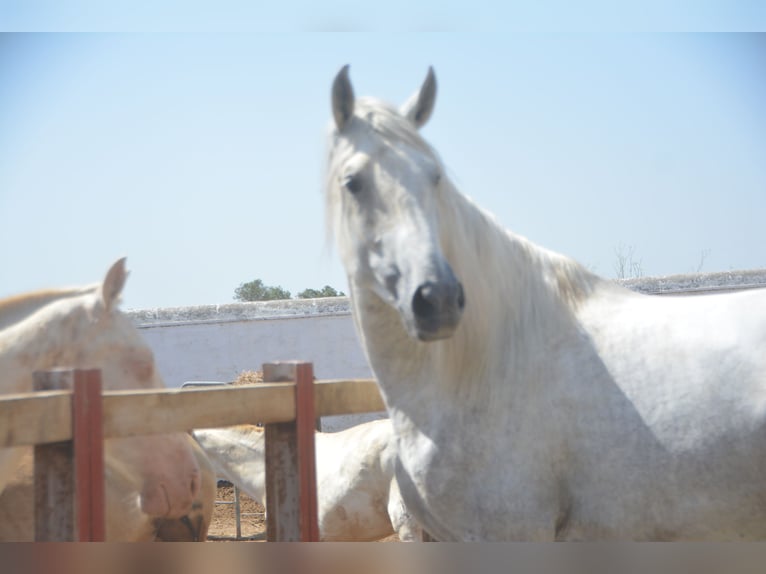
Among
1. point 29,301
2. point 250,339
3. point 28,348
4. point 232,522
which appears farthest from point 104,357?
point 250,339

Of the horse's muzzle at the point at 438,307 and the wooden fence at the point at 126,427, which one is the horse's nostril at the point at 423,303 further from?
the wooden fence at the point at 126,427

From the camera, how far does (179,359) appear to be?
9.20m

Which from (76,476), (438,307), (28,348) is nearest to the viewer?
(76,476)

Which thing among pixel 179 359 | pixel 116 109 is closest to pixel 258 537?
pixel 116 109

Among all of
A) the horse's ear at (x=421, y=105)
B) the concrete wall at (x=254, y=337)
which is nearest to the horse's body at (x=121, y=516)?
the horse's ear at (x=421, y=105)

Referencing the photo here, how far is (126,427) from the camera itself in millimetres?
1649

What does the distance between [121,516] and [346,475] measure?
111 centimetres

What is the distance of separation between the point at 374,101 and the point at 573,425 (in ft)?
3.06

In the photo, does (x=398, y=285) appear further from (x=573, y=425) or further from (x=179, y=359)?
(x=179, y=359)

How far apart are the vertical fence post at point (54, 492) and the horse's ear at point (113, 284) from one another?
88 cm

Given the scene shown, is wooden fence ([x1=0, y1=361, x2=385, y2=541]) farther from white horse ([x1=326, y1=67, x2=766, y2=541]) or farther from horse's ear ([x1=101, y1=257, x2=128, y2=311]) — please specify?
horse's ear ([x1=101, y1=257, x2=128, y2=311])

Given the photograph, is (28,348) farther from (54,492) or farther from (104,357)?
(54,492)

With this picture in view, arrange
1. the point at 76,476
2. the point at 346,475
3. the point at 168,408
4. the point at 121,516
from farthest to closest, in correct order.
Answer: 1. the point at 346,475
2. the point at 121,516
3. the point at 168,408
4. the point at 76,476

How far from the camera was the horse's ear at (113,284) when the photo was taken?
2.35m
